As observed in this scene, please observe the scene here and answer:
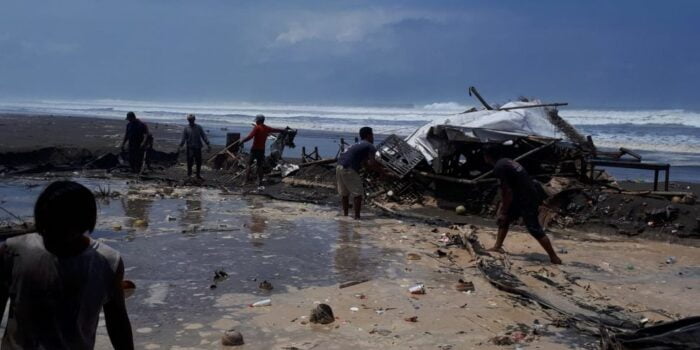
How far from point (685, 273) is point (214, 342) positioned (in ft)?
20.6

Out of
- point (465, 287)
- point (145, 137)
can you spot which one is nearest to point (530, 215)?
point (465, 287)

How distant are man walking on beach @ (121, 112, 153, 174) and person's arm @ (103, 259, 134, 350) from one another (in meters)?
13.9

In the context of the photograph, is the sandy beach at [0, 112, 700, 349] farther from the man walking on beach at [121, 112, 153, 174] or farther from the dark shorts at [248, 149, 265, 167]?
the man walking on beach at [121, 112, 153, 174]

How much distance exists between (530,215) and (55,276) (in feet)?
22.9

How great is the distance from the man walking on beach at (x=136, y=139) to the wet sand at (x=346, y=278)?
14.4 feet

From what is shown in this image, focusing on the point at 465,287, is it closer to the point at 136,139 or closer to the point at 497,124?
the point at 497,124

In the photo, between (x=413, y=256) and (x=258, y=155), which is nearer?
(x=413, y=256)

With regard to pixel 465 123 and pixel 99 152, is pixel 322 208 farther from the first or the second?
pixel 99 152

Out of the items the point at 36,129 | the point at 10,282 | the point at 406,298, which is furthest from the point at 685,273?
the point at 36,129

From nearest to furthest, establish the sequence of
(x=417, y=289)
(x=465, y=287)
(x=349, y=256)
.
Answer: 1. (x=417, y=289)
2. (x=465, y=287)
3. (x=349, y=256)

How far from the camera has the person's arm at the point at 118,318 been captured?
2.82 m

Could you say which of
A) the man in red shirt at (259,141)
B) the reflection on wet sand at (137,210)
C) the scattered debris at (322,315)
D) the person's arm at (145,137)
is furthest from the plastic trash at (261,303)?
the person's arm at (145,137)

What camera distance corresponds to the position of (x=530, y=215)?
8.70 m

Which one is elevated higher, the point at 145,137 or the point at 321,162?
the point at 145,137
